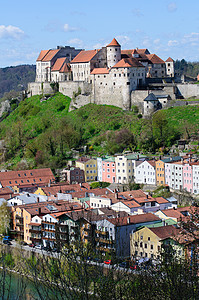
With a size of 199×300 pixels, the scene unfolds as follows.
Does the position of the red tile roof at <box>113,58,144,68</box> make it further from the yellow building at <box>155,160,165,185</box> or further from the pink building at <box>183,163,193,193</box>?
the pink building at <box>183,163,193,193</box>

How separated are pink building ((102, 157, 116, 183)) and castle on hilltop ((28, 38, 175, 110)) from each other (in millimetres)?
11781

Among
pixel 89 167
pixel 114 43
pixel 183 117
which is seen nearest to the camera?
pixel 89 167

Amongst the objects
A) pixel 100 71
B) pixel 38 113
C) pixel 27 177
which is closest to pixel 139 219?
pixel 27 177

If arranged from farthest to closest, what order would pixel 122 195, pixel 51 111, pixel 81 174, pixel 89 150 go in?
pixel 51 111
pixel 89 150
pixel 81 174
pixel 122 195

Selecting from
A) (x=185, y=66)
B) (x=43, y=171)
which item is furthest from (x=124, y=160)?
(x=185, y=66)

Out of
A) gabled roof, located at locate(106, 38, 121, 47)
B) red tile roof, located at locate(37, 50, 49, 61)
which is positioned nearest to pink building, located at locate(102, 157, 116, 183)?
gabled roof, located at locate(106, 38, 121, 47)

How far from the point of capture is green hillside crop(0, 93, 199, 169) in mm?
60034

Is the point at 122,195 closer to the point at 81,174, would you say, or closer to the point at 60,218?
the point at 60,218

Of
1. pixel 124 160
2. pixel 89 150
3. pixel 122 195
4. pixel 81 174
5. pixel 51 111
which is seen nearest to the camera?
pixel 122 195

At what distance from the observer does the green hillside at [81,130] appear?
60034 millimetres

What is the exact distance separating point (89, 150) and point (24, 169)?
753 centimetres

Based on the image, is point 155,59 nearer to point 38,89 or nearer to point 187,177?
point 38,89

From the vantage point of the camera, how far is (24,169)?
6600cm

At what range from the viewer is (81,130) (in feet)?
224
